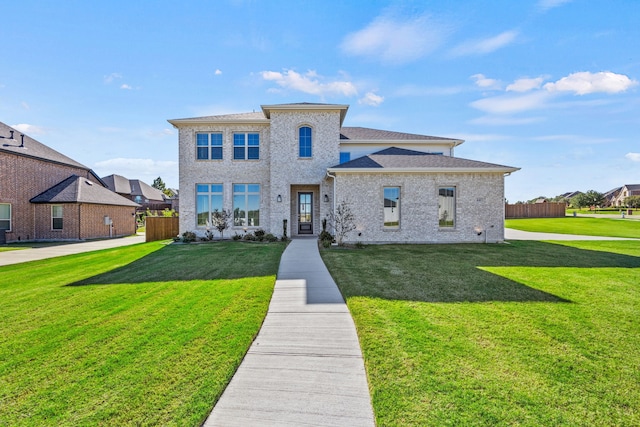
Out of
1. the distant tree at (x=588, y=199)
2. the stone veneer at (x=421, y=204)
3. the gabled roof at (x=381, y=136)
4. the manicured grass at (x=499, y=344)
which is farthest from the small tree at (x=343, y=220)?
the distant tree at (x=588, y=199)

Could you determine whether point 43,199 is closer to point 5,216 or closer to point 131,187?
point 5,216

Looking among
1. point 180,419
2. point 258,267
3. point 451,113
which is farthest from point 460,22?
point 180,419

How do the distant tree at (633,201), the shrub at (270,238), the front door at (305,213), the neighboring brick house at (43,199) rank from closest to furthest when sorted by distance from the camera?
the shrub at (270,238), the front door at (305,213), the neighboring brick house at (43,199), the distant tree at (633,201)

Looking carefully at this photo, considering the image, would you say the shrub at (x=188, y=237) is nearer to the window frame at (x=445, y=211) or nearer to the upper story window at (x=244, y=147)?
the upper story window at (x=244, y=147)

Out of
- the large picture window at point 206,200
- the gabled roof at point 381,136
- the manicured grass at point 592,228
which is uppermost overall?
the gabled roof at point 381,136

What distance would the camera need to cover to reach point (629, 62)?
11.5m

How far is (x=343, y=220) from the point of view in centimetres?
1232

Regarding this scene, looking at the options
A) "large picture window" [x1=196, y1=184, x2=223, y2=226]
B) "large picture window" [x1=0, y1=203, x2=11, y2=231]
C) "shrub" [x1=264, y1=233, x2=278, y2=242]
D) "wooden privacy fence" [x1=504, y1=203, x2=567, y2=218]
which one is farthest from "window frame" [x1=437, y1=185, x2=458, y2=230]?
"wooden privacy fence" [x1=504, y1=203, x2=567, y2=218]

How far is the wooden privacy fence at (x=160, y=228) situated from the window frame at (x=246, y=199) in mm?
4457

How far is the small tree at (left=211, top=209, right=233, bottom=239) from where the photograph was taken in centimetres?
1452

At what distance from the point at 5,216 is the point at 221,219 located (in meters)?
13.4

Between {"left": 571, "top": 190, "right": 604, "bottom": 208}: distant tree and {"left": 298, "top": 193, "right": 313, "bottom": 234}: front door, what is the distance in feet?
224

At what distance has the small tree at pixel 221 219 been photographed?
14523mm

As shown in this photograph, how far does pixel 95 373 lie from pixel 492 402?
3963mm
